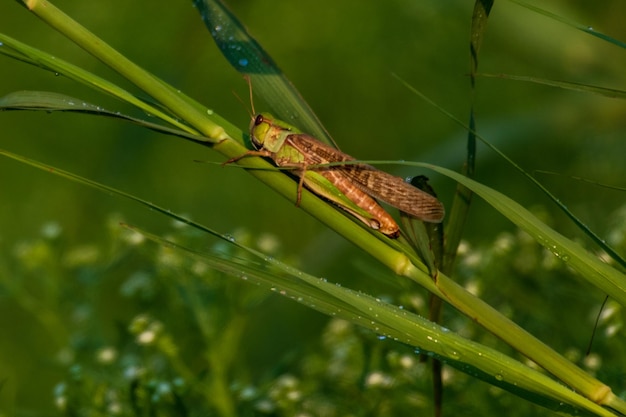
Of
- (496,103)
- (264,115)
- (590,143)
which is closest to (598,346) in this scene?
(264,115)

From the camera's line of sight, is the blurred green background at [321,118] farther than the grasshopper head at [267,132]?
Yes

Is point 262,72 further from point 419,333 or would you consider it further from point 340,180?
point 419,333

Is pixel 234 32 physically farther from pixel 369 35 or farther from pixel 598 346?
pixel 369 35

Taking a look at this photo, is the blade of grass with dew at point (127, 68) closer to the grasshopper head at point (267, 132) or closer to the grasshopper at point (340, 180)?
the grasshopper at point (340, 180)

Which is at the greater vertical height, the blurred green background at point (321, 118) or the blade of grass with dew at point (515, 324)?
the blade of grass with dew at point (515, 324)

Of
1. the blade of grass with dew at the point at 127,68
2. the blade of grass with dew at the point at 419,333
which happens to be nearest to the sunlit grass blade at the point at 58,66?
the blade of grass with dew at the point at 127,68
